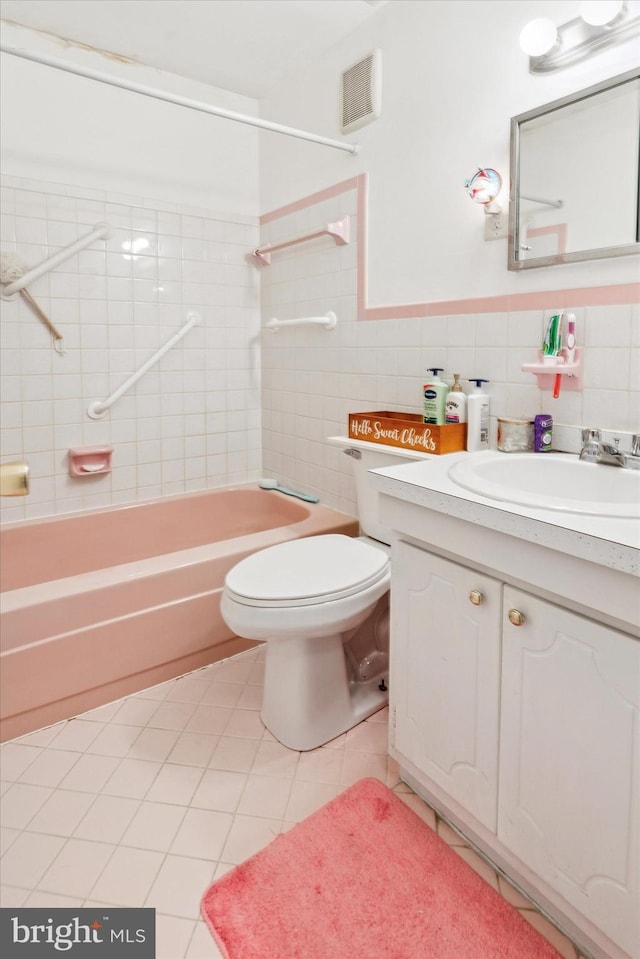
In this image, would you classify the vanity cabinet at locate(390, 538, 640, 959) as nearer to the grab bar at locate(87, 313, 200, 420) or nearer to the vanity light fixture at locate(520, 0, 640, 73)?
the vanity light fixture at locate(520, 0, 640, 73)

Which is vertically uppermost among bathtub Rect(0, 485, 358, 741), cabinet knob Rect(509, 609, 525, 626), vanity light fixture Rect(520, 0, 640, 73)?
vanity light fixture Rect(520, 0, 640, 73)

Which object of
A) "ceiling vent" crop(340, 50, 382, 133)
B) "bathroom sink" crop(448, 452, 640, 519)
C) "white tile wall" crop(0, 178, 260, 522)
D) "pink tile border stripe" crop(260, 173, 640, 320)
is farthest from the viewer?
"white tile wall" crop(0, 178, 260, 522)

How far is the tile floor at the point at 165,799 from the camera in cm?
118

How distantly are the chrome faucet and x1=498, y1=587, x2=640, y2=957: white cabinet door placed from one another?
47 cm

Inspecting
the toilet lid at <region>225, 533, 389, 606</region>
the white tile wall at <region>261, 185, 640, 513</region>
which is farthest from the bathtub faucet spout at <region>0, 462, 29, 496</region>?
the white tile wall at <region>261, 185, 640, 513</region>

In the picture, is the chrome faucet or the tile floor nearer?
the tile floor

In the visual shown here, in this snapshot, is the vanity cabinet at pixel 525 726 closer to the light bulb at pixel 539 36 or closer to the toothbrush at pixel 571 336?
the toothbrush at pixel 571 336

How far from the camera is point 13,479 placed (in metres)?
0.53

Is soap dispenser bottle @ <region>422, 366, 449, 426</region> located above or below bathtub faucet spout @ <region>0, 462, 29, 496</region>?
above

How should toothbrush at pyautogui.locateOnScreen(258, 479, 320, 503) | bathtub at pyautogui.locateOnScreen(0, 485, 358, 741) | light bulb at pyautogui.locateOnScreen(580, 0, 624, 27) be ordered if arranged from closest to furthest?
light bulb at pyautogui.locateOnScreen(580, 0, 624, 27)
bathtub at pyautogui.locateOnScreen(0, 485, 358, 741)
toothbrush at pyautogui.locateOnScreen(258, 479, 320, 503)

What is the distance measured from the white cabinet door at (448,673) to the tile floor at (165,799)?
19 cm

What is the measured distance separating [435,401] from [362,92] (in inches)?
46.8

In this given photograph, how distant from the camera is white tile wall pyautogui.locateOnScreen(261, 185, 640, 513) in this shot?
141cm


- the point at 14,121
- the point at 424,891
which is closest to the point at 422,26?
the point at 14,121
